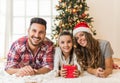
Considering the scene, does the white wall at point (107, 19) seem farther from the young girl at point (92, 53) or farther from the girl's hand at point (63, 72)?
the girl's hand at point (63, 72)

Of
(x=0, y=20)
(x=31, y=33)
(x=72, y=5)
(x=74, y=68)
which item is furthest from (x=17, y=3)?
(x=74, y=68)

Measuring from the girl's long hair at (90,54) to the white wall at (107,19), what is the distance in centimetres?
278

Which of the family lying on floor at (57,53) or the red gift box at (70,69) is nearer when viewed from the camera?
the red gift box at (70,69)

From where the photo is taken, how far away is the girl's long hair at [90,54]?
7.97 ft

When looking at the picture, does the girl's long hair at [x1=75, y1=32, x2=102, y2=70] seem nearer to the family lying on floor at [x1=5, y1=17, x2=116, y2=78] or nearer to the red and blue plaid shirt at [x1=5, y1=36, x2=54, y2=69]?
the family lying on floor at [x1=5, y1=17, x2=116, y2=78]

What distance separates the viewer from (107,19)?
17.2ft

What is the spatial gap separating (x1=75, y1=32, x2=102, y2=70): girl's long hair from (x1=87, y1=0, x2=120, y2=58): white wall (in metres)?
2.78

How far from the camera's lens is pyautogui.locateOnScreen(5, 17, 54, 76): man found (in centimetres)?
232

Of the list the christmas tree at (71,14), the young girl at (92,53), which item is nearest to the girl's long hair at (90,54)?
the young girl at (92,53)

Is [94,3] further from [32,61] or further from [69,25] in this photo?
[32,61]

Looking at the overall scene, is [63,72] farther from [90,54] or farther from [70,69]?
[90,54]

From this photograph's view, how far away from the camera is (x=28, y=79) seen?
6.51 ft

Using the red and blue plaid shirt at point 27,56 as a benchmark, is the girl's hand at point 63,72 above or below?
below

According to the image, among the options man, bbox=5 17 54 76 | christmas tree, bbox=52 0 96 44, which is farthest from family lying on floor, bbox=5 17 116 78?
christmas tree, bbox=52 0 96 44
